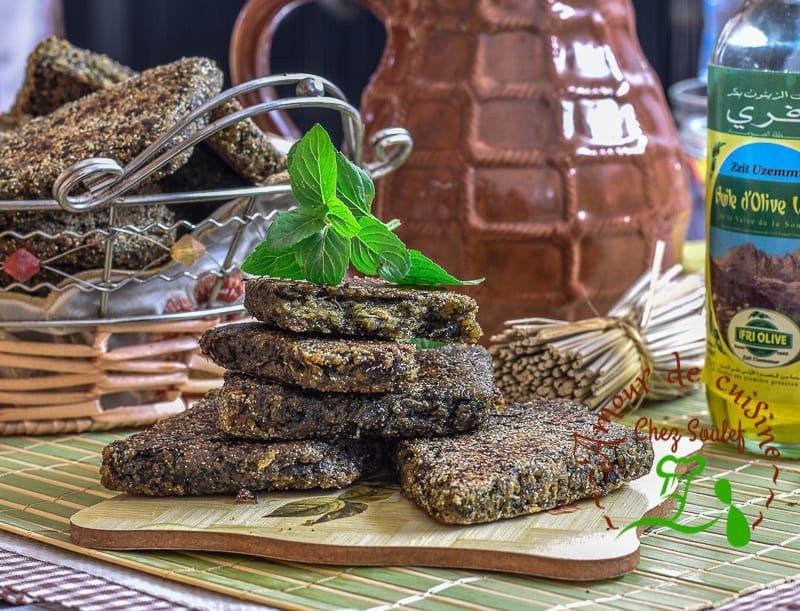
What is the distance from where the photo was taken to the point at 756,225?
1084 millimetres

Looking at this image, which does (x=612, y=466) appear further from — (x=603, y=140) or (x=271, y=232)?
(x=603, y=140)

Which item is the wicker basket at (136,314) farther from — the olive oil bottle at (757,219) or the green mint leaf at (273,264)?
the olive oil bottle at (757,219)

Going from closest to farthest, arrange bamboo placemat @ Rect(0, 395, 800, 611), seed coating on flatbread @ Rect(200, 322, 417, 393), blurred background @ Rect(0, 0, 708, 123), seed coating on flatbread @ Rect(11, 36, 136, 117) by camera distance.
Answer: bamboo placemat @ Rect(0, 395, 800, 611) → seed coating on flatbread @ Rect(200, 322, 417, 393) → seed coating on flatbread @ Rect(11, 36, 136, 117) → blurred background @ Rect(0, 0, 708, 123)

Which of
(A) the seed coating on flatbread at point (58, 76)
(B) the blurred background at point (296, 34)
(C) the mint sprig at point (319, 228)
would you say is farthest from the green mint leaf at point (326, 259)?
(B) the blurred background at point (296, 34)

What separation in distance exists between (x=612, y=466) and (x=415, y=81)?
63 centimetres

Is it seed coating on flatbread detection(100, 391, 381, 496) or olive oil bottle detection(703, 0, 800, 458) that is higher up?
olive oil bottle detection(703, 0, 800, 458)

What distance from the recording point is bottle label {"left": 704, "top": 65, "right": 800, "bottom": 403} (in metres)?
1.06

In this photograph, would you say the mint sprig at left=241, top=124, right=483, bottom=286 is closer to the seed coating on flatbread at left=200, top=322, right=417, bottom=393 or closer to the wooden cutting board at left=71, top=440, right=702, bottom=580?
the seed coating on flatbread at left=200, top=322, right=417, bottom=393

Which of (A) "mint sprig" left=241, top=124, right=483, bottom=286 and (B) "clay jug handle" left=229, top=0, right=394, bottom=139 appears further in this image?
(B) "clay jug handle" left=229, top=0, right=394, bottom=139

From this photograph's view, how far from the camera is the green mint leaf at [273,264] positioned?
98cm

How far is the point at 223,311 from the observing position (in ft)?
3.93

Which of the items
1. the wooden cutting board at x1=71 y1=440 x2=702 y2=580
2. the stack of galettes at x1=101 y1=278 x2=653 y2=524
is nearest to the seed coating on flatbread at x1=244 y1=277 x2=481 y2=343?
the stack of galettes at x1=101 y1=278 x2=653 y2=524

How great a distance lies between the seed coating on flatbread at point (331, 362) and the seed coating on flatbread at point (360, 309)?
1 centimetres

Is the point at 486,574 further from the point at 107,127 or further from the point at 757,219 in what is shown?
the point at 107,127
